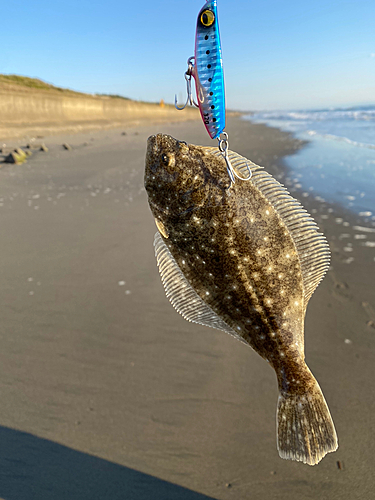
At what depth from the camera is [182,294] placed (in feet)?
5.75

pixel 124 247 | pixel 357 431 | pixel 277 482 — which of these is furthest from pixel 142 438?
pixel 124 247

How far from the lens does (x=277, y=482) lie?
264 centimetres

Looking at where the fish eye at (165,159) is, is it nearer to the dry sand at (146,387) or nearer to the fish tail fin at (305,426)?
the fish tail fin at (305,426)

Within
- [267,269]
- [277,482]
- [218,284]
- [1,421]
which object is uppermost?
[267,269]

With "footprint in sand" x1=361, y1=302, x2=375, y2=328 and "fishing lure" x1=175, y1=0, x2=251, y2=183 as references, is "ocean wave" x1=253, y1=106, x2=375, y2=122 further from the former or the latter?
"fishing lure" x1=175, y1=0, x2=251, y2=183

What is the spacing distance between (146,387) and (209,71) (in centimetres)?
321

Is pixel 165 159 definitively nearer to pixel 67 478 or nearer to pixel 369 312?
pixel 67 478

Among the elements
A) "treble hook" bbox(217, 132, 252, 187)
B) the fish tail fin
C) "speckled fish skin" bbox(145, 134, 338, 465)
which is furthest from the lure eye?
the fish tail fin

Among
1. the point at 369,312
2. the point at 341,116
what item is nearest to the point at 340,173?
the point at 369,312

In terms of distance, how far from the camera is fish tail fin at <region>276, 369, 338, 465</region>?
1.46 metres

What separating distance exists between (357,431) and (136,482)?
2.10m

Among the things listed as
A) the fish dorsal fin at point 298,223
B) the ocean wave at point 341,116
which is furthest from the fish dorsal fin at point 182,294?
the ocean wave at point 341,116

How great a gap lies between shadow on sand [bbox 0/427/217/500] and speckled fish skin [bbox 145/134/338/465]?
168 centimetres

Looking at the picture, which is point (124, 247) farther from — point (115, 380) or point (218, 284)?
point (218, 284)
